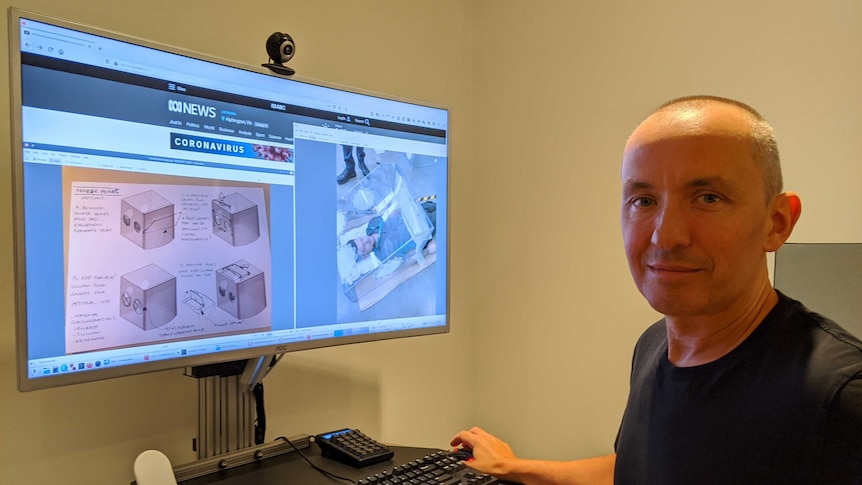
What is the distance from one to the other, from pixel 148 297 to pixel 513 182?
1290 millimetres

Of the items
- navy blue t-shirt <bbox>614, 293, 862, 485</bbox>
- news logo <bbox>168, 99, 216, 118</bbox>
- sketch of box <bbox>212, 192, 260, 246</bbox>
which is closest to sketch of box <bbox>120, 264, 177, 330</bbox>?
sketch of box <bbox>212, 192, 260, 246</bbox>

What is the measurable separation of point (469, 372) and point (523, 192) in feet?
2.18

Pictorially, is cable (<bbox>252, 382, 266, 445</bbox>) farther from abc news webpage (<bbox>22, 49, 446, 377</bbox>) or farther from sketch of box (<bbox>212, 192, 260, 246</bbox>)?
sketch of box (<bbox>212, 192, 260, 246</bbox>)

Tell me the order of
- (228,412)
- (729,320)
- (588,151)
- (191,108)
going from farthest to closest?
(588,151) < (228,412) < (191,108) < (729,320)

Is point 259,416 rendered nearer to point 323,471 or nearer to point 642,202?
point 323,471

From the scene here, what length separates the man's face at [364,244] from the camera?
1.34m

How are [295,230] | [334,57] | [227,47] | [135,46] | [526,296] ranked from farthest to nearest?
[526,296] → [334,57] → [227,47] → [295,230] → [135,46]

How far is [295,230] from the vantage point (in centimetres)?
123

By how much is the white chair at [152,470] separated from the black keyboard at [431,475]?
1.02 feet

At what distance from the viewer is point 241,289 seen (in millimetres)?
1145

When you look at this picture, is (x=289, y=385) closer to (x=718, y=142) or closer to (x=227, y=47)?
(x=227, y=47)

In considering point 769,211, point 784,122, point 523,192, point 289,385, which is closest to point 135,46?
point 289,385

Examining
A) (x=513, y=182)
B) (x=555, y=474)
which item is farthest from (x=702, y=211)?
(x=513, y=182)

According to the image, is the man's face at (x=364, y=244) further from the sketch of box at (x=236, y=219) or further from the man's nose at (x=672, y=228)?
the man's nose at (x=672, y=228)
